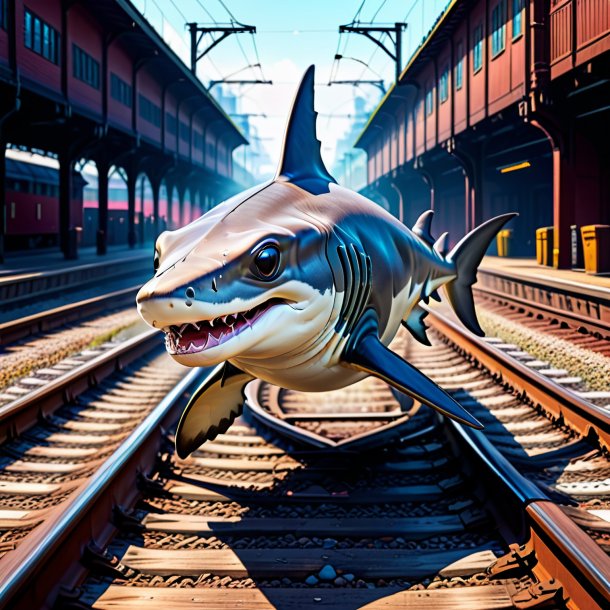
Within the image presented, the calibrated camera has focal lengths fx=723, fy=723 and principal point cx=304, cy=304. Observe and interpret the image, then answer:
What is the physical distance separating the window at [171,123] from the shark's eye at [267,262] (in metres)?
36.5

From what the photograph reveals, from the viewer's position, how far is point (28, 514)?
4371mm

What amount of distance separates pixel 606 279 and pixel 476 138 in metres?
11.9

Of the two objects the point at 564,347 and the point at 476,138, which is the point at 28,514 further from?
the point at 476,138

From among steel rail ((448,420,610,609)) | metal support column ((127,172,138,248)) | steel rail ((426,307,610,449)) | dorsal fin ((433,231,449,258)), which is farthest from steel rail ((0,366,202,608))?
metal support column ((127,172,138,248))

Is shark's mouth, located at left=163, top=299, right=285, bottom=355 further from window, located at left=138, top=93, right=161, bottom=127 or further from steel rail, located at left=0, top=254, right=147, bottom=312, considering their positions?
window, located at left=138, top=93, right=161, bottom=127

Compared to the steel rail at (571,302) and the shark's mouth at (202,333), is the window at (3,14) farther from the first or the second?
the shark's mouth at (202,333)

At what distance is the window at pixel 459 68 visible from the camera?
2477 cm

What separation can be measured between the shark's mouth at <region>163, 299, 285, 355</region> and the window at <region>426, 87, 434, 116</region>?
95.2 feet

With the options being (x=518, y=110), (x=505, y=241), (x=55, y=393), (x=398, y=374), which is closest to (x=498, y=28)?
(x=518, y=110)

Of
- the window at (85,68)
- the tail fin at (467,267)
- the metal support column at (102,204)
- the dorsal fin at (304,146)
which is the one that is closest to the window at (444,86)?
the window at (85,68)

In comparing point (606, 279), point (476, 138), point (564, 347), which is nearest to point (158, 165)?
point (476, 138)

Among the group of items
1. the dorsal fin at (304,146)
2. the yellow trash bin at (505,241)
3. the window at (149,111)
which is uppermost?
the window at (149,111)

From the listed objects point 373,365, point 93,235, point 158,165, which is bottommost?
point 373,365

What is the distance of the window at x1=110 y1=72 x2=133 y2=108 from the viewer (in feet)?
93.5
